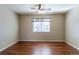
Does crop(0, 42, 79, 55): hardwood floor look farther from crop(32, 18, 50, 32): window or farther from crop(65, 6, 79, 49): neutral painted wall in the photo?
crop(32, 18, 50, 32): window

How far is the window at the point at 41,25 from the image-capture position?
21.6 ft

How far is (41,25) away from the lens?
6.55 m

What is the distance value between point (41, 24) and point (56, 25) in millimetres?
1034

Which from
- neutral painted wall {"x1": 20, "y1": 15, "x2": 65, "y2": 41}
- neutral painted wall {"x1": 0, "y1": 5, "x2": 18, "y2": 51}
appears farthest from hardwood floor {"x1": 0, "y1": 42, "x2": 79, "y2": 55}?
neutral painted wall {"x1": 20, "y1": 15, "x2": 65, "y2": 41}

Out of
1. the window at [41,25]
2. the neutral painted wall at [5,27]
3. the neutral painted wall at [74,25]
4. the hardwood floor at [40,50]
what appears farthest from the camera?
the window at [41,25]

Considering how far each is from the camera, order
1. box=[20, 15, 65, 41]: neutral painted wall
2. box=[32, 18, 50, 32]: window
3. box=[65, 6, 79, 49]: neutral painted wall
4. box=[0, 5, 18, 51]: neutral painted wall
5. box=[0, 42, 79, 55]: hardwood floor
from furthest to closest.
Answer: box=[20, 15, 65, 41]: neutral painted wall
box=[32, 18, 50, 32]: window
box=[0, 5, 18, 51]: neutral painted wall
box=[0, 42, 79, 55]: hardwood floor
box=[65, 6, 79, 49]: neutral painted wall

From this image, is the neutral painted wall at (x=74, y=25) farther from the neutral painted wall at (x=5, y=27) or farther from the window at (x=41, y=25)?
the window at (x=41, y=25)

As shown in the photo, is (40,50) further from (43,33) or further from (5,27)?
(43,33)

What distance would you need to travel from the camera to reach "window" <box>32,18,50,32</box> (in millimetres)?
6585

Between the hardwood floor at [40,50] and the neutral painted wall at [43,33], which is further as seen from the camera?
the neutral painted wall at [43,33]

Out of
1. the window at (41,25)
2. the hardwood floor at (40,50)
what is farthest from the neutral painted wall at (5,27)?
the window at (41,25)

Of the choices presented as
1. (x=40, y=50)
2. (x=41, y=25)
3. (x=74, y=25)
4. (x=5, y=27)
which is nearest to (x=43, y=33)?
(x=41, y=25)

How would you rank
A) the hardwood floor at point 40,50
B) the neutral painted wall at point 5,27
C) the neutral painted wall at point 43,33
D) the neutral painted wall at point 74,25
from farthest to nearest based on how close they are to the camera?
the neutral painted wall at point 43,33
the neutral painted wall at point 5,27
the hardwood floor at point 40,50
the neutral painted wall at point 74,25
